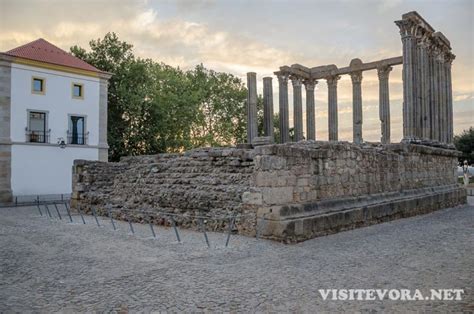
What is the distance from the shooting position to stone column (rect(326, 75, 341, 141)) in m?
28.0

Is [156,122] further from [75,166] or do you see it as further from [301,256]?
[301,256]

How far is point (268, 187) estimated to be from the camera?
9.55 metres

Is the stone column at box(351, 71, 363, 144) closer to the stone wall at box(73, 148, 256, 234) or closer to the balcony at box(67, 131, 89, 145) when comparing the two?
the stone wall at box(73, 148, 256, 234)

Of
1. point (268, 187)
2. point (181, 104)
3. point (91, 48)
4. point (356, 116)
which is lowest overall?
point (268, 187)

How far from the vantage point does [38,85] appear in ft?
87.0

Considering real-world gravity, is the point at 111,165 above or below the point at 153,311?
above

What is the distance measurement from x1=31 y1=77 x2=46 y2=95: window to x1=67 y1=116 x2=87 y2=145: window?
2.52 meters

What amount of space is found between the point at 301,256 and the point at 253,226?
2.23m

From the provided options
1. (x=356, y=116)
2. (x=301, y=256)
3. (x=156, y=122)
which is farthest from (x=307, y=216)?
(x=156, y=122)

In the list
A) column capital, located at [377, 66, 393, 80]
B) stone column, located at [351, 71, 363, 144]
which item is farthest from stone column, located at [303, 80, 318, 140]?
column capital, located at [377, 66, 393, 80]

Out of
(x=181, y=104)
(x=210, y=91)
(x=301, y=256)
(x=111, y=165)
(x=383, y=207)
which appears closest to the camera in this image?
(x=301, y=256)

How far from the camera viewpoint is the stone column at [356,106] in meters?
26.5

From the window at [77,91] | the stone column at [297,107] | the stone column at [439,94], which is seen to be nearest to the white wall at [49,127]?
the window at [77,91]

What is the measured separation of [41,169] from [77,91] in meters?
5.96
